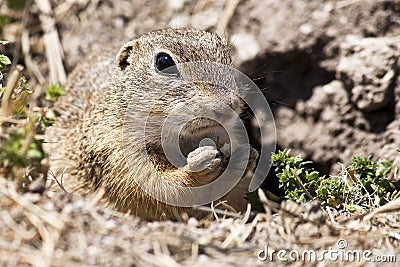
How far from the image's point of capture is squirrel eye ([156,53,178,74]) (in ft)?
13.2

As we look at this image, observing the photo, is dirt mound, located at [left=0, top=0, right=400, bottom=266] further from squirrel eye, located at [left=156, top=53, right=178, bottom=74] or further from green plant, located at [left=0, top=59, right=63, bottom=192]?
squirrel eye, located at [left=156, top=53, right=178, bottom=74]

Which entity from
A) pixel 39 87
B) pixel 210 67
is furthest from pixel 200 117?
pixel 39 87

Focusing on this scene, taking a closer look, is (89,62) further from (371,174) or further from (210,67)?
(371,174)

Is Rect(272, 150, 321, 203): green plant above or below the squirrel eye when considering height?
below

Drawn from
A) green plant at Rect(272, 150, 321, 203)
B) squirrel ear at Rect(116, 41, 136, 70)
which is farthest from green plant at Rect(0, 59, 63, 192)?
green plant at Rect(272, 150, 321, 203)

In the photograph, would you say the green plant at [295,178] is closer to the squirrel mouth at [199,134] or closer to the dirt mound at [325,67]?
the squirrel mouth at [199,134]

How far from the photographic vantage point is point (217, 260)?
2662mm

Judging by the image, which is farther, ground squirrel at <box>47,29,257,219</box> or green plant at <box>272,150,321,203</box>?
green plant at <box>272,150,321,203</box>

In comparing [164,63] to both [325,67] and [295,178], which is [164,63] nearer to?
[295,178]

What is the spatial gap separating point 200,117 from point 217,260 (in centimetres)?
118

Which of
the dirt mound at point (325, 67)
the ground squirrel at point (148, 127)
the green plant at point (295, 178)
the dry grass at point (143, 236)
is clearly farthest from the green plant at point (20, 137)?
the dirt mound at point (325, 67)

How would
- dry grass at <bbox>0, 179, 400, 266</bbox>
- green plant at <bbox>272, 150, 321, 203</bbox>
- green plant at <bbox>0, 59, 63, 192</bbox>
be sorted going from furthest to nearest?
green plant at <bbox>272, 150, 321, 203</bbox> → green plant at <bbox>0, 59, 63, 192</bbox> → dry grass at <bbox>0, 179, 400, 266</bbox>

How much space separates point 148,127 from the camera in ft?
13.3

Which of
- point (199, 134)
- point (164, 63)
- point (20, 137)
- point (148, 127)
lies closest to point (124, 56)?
point (164, 63)
